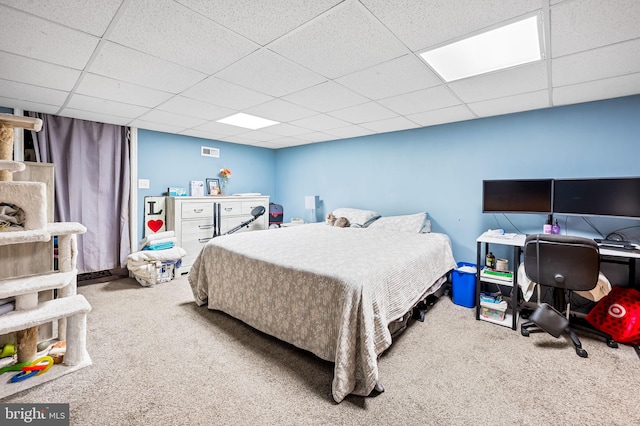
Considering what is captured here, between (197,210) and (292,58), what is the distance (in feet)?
10.3

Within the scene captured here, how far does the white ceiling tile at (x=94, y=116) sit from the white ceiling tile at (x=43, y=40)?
154 cm

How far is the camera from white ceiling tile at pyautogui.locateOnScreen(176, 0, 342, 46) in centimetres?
144

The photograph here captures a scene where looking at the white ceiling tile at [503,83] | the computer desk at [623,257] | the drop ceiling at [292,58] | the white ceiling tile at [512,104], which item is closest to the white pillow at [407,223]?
the drop ceiling at [292,58]

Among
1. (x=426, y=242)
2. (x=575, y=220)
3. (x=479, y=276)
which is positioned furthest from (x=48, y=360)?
(x=575, y=220)

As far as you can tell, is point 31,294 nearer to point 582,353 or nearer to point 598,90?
point 582,353

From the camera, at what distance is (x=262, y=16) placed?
1540 mm

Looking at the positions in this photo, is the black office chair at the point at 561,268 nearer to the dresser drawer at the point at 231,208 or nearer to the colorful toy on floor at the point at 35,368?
the colorful toy on floor at the point at 35,368

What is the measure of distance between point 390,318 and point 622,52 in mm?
2370

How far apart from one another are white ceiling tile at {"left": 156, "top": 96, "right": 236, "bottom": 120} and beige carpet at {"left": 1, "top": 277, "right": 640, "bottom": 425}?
2223 millimetres

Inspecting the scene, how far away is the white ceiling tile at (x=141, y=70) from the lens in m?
1.95

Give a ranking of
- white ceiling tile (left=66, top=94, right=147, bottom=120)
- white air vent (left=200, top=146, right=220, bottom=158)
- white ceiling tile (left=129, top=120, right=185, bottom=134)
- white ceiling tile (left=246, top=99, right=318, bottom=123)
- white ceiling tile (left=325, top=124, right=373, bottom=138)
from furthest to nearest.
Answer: white air vent (left=200, top=146, right=220, bottom=158) → white ceiling tile (left=325, top=124, right=373, bottom=138) → white ceiling tile (left=129, top=120, right=185, bottom=134) → white ceiling tile (left=246, top=99, right=318, bottom=123) → white ceiling tile (left=66, top=94, right=147, bottom=120)

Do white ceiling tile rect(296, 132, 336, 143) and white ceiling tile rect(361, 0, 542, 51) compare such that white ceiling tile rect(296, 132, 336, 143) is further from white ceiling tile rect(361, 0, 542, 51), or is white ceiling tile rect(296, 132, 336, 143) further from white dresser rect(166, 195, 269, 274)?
white ceiling tile rect(361, 0, 542, 51)

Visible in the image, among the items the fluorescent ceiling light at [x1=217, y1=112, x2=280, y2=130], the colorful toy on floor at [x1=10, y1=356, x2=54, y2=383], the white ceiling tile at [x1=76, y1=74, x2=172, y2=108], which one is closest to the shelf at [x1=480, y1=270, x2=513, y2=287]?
the fluorescent ceiling light at [x1=217, y1=112, x2=280, y2=130]

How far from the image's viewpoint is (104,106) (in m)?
3.10
